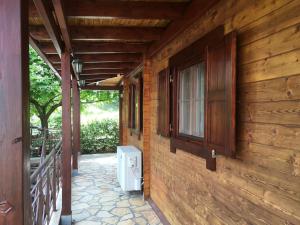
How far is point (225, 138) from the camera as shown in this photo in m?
1.97

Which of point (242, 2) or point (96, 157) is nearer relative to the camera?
point (242, 2)

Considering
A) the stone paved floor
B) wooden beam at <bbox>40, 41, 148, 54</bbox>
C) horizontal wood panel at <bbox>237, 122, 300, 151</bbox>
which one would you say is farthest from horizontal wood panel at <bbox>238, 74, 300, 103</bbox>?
wooden beam at <bbox>40, 41, 148, 54</bbox>

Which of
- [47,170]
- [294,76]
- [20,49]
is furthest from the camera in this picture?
[47,170]

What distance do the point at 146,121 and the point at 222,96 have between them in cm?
282

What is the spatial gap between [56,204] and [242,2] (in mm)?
3667

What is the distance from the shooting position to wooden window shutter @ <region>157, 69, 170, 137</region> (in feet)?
11.4

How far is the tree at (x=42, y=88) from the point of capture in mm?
10391

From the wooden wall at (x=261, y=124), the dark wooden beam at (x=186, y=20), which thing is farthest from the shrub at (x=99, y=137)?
the wooden wall at (x=261, y=124)

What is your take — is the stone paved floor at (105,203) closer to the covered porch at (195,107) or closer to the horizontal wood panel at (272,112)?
the covered porch at (195,107)

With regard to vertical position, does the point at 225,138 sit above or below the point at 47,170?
above

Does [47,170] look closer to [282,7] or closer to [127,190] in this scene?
[127,190]

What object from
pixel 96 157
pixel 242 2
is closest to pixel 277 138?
pixel 242 2

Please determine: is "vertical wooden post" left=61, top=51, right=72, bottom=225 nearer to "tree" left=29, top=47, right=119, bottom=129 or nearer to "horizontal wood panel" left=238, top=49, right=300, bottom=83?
"horizontal wood panel" left=238, top=49, right=300, bottom=83

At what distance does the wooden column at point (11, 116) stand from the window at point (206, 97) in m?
1.30
